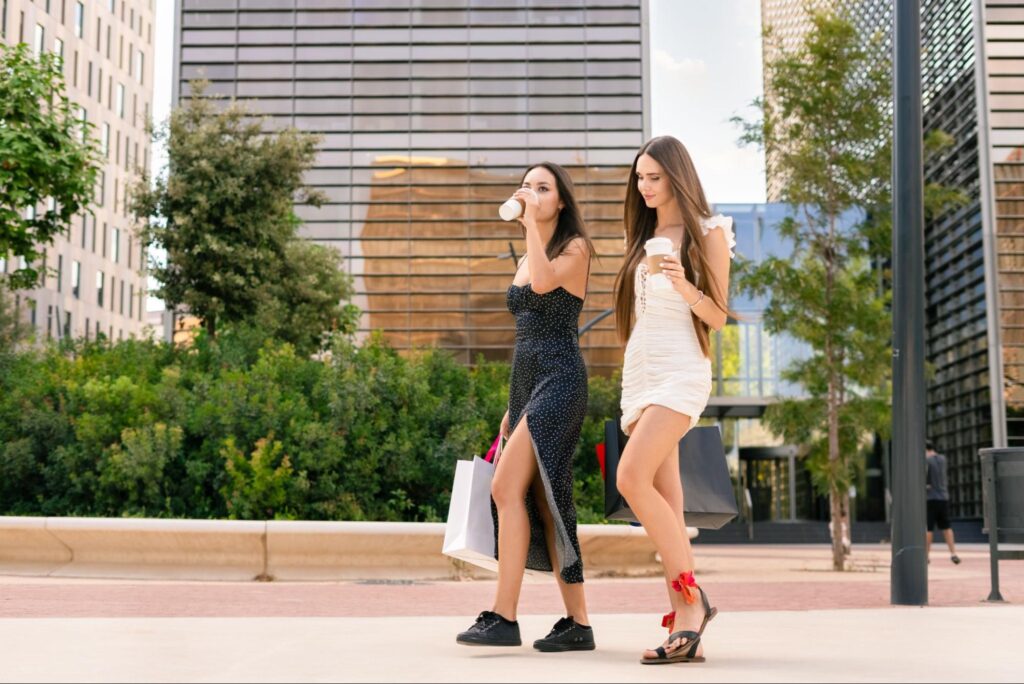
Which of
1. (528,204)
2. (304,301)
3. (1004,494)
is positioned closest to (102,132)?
(304,301)

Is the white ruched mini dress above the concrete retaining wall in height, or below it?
above

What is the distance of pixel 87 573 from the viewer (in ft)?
35.0

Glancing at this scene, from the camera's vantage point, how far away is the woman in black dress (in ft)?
14.6

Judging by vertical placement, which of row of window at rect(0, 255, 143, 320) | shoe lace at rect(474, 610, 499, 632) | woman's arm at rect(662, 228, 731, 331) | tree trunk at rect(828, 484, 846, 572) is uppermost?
row of window at rect(0, 255, 143, 320)

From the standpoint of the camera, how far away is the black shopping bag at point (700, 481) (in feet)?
16.2

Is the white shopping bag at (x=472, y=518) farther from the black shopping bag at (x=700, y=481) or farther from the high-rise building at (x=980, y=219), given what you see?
the high-rise building at (x=980, y=219)

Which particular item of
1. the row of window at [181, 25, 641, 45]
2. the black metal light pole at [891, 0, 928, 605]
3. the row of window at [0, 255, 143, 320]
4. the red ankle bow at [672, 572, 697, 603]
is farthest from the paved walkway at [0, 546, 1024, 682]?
the row of window at [0, 255, 143, 320]

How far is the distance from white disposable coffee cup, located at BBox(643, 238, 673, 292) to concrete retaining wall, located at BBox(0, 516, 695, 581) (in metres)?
7.17

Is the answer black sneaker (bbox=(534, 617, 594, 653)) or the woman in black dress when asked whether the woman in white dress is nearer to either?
the woman in black dress

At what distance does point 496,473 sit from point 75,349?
12.8 meters

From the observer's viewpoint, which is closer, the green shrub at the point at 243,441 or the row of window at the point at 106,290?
the green shrub at the point at 243,441

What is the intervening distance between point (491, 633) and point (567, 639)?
29cm

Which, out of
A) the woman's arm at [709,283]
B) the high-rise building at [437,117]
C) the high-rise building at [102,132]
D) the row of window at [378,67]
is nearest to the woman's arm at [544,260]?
the woman's arm at [709,283]

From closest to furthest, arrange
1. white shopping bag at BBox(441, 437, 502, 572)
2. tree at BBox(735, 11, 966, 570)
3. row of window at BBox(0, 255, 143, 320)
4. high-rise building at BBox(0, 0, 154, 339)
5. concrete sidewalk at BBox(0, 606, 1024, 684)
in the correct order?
concrete sidewalk at BBox(0, 606, 1024, 684) < white shopping bag at BBox(441, 437, 502, 572) < tree at BBox(735, 11, 966, 570) < high-rise building at BBox(0, 0, 154, 339) < row of window at BBox(0, 255, 143, 320)
